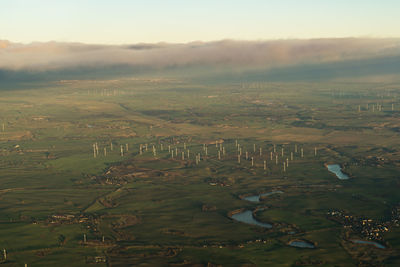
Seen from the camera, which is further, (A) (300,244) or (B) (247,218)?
(B) (247,218)

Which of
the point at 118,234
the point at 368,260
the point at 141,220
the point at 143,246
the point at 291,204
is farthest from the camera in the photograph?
the point at 291,204

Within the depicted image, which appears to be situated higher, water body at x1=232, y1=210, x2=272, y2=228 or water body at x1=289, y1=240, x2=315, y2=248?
water body at x1=289, y1=240, x2=315, y2=248

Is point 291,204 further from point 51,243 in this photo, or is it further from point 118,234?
point 51,243

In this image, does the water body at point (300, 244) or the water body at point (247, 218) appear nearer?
the water body at point (300, 244)

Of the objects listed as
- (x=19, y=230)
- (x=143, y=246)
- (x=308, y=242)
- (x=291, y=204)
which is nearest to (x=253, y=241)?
(x=308, y=242)

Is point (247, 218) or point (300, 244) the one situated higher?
point (300, 244)

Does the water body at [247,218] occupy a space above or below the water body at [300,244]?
below

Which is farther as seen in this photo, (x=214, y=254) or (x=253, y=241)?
(x=253, y=241)

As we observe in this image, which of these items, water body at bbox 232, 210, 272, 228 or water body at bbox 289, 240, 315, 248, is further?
water body at bbox 232, 210, 272, 228
